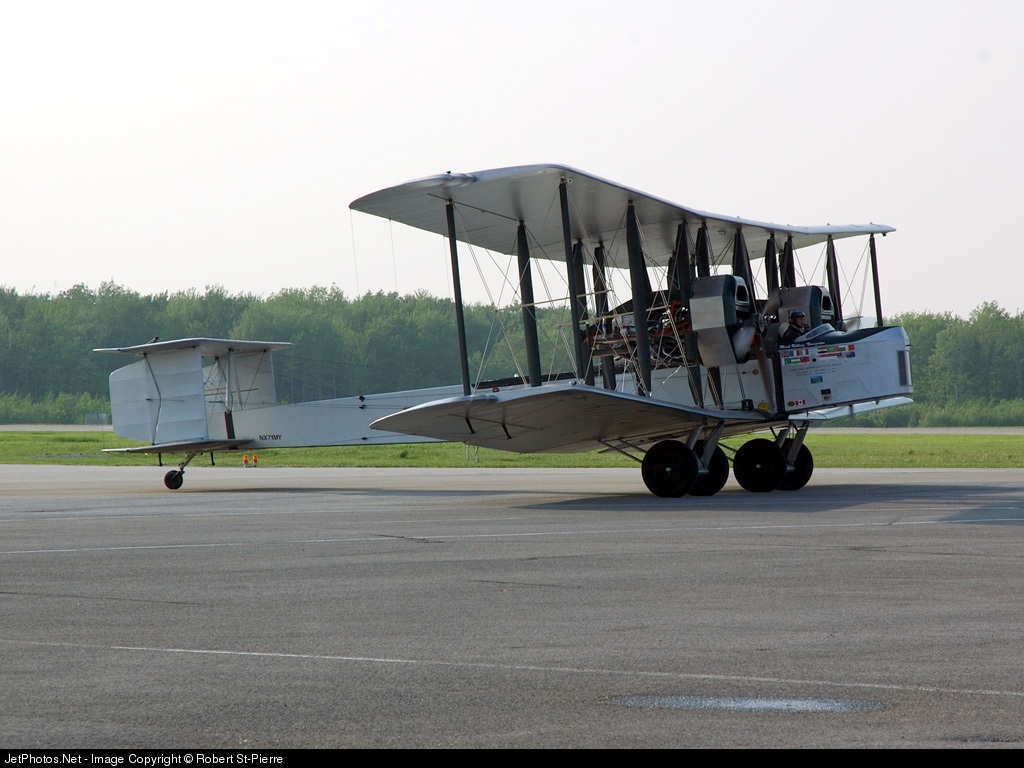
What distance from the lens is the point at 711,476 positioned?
1842 cm

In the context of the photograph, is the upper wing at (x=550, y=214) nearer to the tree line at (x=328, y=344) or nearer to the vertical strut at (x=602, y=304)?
the vertical strut at (x=602, y=304)

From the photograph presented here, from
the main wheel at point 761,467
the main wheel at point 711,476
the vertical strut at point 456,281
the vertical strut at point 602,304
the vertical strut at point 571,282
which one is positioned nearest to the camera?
the vertical strut at point 571,282

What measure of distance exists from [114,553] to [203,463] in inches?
1097

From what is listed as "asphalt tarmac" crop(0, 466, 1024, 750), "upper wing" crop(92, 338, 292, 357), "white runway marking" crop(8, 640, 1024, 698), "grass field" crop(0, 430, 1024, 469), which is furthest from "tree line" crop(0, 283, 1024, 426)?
"white runway marking" crop(8, 640, 1024, 698)

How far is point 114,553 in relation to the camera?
35.7ft

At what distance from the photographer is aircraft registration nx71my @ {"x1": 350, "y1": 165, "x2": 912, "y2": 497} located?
16.9m

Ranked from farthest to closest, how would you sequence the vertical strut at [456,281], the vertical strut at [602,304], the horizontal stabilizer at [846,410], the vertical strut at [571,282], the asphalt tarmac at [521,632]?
the horizontal stabilizer at [846,410], the vertical strut at [602,304], the vertical strut at [456,281], the vertical strut at [571,282], the asphalt tarmac at [521,632]

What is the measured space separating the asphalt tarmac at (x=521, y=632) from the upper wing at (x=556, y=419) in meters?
2.23

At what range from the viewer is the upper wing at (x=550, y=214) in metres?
16.6

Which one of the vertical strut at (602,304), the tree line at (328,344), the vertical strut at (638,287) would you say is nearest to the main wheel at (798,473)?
the vertical strut at (602,304)

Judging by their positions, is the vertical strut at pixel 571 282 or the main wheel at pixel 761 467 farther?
the main wheel at pixel 761 467

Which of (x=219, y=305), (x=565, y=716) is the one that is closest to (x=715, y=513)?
(x=565, y=716)

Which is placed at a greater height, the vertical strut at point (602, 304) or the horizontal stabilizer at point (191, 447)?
the vertical strut at point (602, 304)

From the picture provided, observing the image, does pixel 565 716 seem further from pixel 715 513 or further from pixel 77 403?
pixel 77 403
